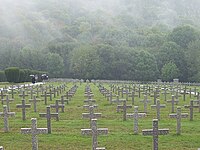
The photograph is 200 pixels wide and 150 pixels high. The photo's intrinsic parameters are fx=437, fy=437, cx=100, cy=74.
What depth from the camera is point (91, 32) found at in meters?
140

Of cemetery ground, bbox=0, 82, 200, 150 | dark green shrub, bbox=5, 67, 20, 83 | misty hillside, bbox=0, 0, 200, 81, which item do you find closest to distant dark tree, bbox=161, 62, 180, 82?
misty hillside, bbox=0, 0, 200, 81

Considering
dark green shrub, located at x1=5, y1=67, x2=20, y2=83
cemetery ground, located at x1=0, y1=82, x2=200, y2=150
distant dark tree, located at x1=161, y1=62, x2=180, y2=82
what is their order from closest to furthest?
cemetery ground, located at x1=0, y1=82, x2=200, y2=150, dark green shrub, located at x1=5, y1=67, x2=20, y2=83, distant dark tree, located at x1=161, y1=62, x2=180, y2=82

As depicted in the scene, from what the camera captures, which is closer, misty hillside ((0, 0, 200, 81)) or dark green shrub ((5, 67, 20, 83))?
dark green shrub ((5, 67, 20, 83))

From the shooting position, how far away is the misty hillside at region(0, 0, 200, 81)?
301 feet

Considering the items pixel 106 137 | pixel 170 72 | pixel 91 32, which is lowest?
pixel 106 137

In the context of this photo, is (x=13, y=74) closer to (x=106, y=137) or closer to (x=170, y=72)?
(x=170, y=72)

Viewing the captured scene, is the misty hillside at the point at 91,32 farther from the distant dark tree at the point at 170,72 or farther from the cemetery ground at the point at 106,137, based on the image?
the cemetery ground at the point at 106,137

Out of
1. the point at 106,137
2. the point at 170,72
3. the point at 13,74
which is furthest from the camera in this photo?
the point at 170,72

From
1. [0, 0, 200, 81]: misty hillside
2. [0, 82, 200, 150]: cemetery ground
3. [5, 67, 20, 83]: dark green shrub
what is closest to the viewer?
[0, 82, 200, 150]: cemetery ground

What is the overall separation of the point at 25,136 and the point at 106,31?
116m

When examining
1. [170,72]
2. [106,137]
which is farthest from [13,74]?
[106,137]

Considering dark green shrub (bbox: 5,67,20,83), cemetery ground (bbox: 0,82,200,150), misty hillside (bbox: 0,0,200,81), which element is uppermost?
misty hillside (bbox: 0,0,200,81)

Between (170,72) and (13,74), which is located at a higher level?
(170,72)

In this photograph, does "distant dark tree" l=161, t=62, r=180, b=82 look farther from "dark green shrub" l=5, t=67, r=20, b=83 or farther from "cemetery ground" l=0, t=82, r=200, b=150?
"cemetery ground" l=0, t=82, r=200, b=150
